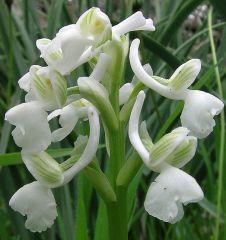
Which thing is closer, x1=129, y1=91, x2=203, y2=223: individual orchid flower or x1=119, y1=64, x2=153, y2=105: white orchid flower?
x1=129, y1=91, x2=203, y2=223: individual orchid flower

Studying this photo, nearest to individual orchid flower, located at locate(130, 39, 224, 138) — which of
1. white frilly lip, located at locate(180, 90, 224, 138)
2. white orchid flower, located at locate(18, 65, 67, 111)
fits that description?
white frilly lip, located at locate(180, 90, 224, 138)

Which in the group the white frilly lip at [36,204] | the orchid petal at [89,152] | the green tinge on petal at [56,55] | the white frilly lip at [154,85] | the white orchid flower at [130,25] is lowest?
the white frilly lip at [36,204]

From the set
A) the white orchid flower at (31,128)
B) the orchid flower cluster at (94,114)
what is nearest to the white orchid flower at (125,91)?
the orchid flower cluster at (94,114)

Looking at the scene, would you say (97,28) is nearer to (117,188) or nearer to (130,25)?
(130,25)

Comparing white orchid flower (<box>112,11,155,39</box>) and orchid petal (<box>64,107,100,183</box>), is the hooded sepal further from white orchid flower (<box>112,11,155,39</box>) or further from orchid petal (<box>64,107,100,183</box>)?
white orchid flower (<box>112,11,155,39</box>)

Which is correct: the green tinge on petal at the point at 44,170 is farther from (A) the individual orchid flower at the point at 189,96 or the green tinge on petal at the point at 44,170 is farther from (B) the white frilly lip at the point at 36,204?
(A) the individual orchid flower at the point at 189,96
